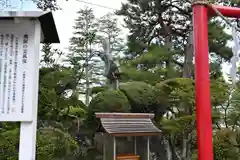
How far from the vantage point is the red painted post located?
167 inches

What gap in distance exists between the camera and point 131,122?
7.46 meters

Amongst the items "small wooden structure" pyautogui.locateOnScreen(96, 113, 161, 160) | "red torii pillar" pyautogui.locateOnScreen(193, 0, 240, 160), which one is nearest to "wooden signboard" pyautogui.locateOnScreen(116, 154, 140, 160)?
"small wooden structure" pyautogui.locateOnScreen(96, 113, 161, 160)

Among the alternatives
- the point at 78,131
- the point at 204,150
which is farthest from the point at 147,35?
the point at 204,150

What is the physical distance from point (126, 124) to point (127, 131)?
28 cm

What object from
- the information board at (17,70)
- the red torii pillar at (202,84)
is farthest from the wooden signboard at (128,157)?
the information board at (17,70)

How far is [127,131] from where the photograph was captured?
7.07m

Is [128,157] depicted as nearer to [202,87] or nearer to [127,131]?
[127,131]

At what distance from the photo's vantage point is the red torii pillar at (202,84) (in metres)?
→ 4.24

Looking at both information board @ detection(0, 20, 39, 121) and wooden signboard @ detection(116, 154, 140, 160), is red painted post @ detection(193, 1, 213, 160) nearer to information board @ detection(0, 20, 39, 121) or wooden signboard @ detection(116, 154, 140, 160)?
information board @ detection(0, 20, 39, 121)

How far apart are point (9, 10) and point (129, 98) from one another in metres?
5.88

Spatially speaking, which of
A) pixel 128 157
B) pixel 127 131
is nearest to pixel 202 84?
pixel 127 131

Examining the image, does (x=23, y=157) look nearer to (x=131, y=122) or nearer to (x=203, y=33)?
(x=203, y=33)

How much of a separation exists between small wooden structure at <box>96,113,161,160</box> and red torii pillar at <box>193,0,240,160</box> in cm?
285

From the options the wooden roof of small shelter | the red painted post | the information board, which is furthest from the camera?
the wooden roof of small shelter
